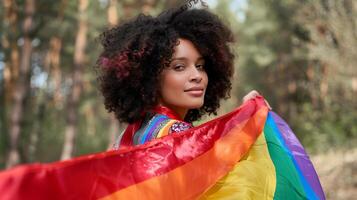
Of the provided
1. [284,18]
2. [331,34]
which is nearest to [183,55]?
[331,34]

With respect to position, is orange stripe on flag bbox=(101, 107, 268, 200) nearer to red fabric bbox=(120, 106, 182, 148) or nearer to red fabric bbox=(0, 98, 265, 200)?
red fabric bbox=(0, 98, 265, 200)

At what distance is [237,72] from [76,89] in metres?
8.76

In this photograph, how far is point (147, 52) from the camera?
2682mm

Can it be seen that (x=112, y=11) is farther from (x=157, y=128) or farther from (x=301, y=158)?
(x=157, y=128)

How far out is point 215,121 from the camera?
2.60 meters

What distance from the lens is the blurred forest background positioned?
11.6m

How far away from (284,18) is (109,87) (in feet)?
Answer: 81.1

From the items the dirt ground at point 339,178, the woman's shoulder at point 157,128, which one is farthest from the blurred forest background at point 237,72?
the woman's shoulder at point 157,128

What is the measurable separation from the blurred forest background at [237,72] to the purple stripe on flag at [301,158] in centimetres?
69

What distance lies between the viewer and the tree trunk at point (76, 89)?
1933cm

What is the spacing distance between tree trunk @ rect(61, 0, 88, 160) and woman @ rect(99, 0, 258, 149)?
16.8 metres

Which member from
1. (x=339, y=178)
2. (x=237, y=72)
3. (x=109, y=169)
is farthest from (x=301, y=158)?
(x=237, y=72)

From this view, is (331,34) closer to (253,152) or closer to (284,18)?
(253,152)

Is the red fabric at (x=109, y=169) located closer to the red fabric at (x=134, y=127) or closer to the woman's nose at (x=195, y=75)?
the red fabric at (x=134, y=127)
